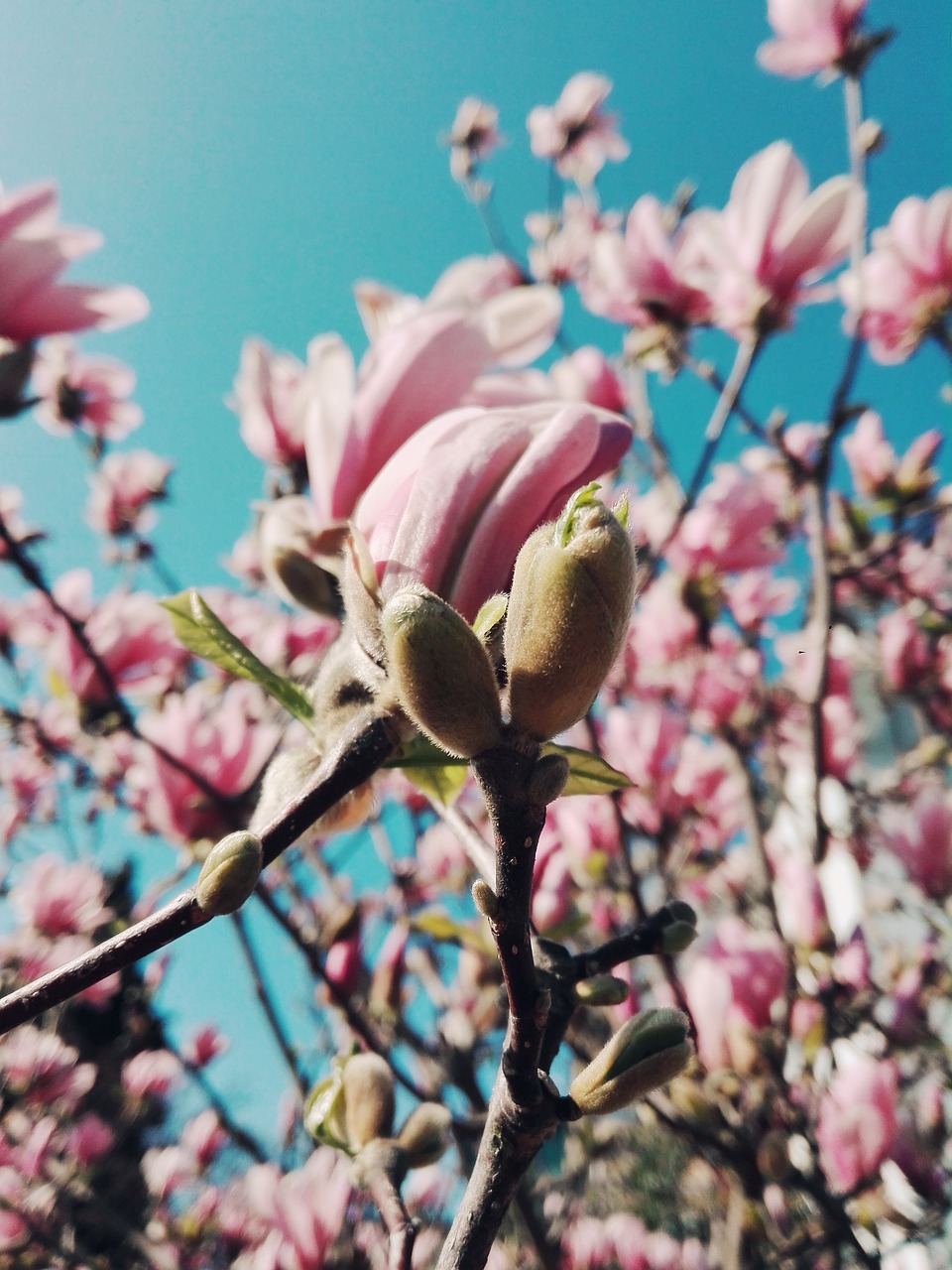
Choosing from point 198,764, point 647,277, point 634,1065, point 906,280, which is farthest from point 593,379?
point 634,1065

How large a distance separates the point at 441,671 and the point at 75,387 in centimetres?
164

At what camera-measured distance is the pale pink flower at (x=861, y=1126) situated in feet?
3.53

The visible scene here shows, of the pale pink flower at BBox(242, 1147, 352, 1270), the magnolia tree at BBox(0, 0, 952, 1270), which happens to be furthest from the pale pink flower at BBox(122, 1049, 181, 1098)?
the pale pink flower at BBox(242, 1147, 352, 1270)

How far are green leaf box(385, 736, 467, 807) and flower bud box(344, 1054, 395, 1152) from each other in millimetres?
158

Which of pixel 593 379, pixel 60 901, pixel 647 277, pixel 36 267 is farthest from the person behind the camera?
pixel 60 901

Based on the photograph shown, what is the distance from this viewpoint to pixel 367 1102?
473 millimetres

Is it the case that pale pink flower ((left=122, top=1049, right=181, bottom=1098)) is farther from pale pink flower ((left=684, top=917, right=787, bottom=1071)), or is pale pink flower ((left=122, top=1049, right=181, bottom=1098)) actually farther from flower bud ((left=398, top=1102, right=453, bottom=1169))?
flower bud ((left=398, top=1102, right=453, bottom=1169))

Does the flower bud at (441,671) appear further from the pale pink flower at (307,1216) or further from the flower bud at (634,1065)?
the pale pink flower at (307,1216)

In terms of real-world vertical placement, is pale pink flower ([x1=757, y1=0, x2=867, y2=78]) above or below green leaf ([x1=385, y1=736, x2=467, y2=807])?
above

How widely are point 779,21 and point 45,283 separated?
4.67 ft

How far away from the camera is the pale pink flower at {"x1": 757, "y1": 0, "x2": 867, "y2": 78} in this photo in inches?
56.4

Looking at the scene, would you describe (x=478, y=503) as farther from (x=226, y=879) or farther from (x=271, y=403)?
(x=271, y=403)

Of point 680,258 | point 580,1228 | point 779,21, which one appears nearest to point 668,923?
point 680,258

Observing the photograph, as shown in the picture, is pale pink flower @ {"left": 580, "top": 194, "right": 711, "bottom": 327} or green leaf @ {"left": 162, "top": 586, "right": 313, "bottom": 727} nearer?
green leaf @ {"left": 162, "top": 586, "right": 313, "bottom": 727}
